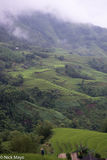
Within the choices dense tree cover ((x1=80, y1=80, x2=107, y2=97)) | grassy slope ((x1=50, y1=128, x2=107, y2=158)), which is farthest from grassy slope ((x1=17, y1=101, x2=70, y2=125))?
dense tree cover ((x1=80, y1=80, x2=107, y2=97))

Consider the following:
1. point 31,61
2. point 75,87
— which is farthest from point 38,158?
point 31,61

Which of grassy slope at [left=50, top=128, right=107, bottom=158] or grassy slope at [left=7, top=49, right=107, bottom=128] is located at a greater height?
grassy slope at [left=7, top=49, right=107, bottom=128]

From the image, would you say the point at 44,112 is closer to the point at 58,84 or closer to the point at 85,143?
the point at 58,84

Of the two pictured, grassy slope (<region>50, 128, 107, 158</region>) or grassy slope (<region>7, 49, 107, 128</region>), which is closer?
grassy slope (<region>50, 128, 107, 158</region>)

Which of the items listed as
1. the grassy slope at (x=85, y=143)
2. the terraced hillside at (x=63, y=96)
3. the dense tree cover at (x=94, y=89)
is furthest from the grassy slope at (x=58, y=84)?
the grassy slope at (x=85, y=143)

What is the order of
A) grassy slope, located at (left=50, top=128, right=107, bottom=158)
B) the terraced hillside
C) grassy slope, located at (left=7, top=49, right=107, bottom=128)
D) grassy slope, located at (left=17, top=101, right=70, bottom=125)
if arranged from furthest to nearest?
grassy slope, located at (left=7, top=49, right=107, bottom=128)
the terraced hillside
grassy slope, located at (left=17, top=101, right=70, bottom=125)
grassy slope, located at (left=50, top=128, right=107, bottom=158)

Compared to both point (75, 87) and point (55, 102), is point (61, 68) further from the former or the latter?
point (55, 102)

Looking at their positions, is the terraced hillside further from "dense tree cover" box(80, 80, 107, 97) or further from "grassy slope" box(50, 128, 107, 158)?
"grassy slope" box(50, 128, 107, 158)

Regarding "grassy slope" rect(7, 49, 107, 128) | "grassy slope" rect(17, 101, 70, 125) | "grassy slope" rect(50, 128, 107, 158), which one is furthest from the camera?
"grassy slope" rect(7, 49, 107, 128)

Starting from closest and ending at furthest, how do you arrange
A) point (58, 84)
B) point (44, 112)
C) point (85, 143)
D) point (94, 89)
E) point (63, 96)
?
1. point (85, 143)
2. point (44, 112)
3. point (63, 96)
4. point (94, 89)
5. point (58, 84)

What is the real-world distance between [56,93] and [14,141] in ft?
241

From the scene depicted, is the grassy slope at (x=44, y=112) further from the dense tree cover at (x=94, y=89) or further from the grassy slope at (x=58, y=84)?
the dense tree cover at (x=94, y=89)

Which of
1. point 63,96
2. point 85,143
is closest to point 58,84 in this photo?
point 63,96

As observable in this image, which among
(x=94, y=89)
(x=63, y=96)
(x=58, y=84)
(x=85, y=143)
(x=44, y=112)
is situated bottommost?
(x=44, y=112)
